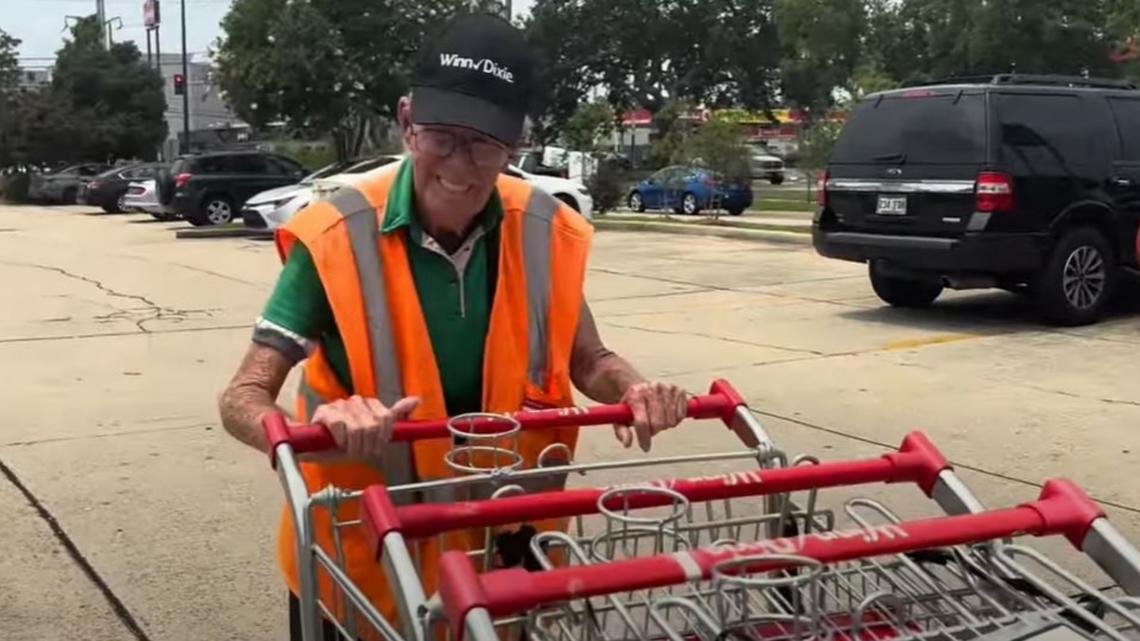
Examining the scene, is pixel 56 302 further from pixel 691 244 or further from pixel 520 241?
pixel 520 241

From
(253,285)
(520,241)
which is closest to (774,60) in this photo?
(253,285)

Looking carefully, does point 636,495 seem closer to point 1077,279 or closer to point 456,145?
point 456,145

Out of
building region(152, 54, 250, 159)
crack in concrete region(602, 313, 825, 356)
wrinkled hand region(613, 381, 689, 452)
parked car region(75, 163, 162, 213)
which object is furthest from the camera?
building region(152, 54, 250, 159)

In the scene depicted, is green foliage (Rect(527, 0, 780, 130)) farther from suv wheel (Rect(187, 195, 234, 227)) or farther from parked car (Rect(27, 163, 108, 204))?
suv wheel (Rect(187, 195, 234, 227))

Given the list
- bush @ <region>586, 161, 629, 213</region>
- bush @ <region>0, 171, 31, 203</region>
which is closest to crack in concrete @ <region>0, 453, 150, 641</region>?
bush @ <region>586, 161, 629, 213</region>

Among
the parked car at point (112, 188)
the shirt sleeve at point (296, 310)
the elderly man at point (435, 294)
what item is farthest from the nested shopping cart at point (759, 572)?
the parked car at point (112, 188)

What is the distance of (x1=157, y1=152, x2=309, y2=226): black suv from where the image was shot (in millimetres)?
26531

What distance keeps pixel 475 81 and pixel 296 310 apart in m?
0.52

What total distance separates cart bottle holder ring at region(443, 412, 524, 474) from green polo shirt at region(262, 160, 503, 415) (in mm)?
101

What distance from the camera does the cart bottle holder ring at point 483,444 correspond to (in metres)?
2.36

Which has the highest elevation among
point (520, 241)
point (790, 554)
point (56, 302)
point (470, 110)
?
point (470, 110)

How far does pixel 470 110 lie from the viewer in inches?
93.5

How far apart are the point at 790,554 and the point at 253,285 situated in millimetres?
14017

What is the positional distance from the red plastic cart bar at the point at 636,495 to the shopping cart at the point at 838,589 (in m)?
0.02
